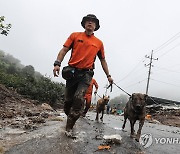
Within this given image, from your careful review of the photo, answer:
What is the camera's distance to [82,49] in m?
5.37

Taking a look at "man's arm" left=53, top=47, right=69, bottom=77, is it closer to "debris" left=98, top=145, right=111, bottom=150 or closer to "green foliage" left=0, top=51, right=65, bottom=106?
"debris" left=98, top=145, right=111, bottom=150

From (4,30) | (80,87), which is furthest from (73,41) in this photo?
(4,30)

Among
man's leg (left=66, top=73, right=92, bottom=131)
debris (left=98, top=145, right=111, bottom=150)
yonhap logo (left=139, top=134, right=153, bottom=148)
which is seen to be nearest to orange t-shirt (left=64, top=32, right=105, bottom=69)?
man's leg (left=66, top=73, right=92, bottom=131)

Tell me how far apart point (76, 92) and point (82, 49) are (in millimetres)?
898

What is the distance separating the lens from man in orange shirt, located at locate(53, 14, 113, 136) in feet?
16.9

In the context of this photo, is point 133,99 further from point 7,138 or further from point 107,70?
point 7,138

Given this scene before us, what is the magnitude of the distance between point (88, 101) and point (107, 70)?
16.9 feet

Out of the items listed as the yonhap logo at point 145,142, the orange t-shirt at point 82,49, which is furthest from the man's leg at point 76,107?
the yonhap logo at point 145,142

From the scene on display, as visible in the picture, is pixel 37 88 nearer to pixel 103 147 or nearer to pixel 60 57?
pixel 60 57

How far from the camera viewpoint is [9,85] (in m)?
20.5

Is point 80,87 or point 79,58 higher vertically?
point 79,58

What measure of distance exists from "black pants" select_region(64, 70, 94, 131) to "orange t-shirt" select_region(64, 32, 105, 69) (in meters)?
0.18

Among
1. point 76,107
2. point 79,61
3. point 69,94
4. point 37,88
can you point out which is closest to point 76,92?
point 76,107

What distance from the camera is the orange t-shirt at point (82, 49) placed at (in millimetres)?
5344
